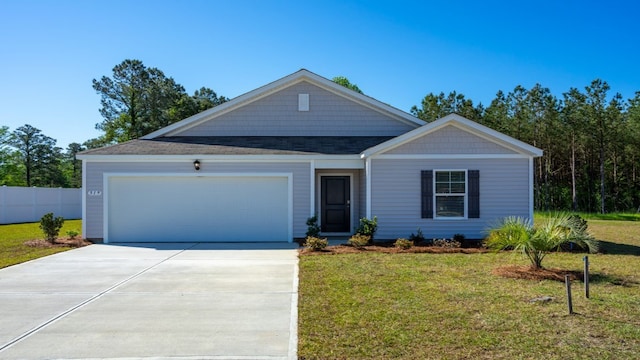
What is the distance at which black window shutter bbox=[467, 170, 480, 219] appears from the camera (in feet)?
42.0

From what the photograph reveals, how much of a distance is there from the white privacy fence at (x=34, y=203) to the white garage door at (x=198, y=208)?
11.8m

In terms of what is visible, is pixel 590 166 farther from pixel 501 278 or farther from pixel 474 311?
pixel 474 311

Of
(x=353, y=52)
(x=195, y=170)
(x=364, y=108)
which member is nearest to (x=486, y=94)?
(x=353, y=52)

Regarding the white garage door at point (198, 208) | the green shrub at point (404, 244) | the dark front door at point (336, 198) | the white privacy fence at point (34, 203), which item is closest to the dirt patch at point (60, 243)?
the white garage door at point (198, 208)

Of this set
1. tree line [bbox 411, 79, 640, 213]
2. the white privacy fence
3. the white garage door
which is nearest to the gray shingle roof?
the white garage door

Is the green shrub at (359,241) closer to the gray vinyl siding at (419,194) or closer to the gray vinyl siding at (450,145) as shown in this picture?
the gray vinyl siding at (419,194)

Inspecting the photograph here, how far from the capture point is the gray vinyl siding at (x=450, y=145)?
1291 cm

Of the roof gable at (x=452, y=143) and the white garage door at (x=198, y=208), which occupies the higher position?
the roof gable at (x=452, y=143)

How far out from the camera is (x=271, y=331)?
511 centimetres

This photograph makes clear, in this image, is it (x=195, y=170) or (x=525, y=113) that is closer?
(x=195, y=170)

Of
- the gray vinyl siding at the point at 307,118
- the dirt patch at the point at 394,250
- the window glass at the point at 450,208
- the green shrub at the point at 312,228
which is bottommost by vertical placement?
the dirt patch at the point at 394,250

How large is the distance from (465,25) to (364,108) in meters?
5.05

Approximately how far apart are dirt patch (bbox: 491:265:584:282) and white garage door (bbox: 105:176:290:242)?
22.6ft

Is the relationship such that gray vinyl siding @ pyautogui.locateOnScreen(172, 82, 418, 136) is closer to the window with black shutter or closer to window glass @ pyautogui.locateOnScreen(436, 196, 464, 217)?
the window with black shutter
